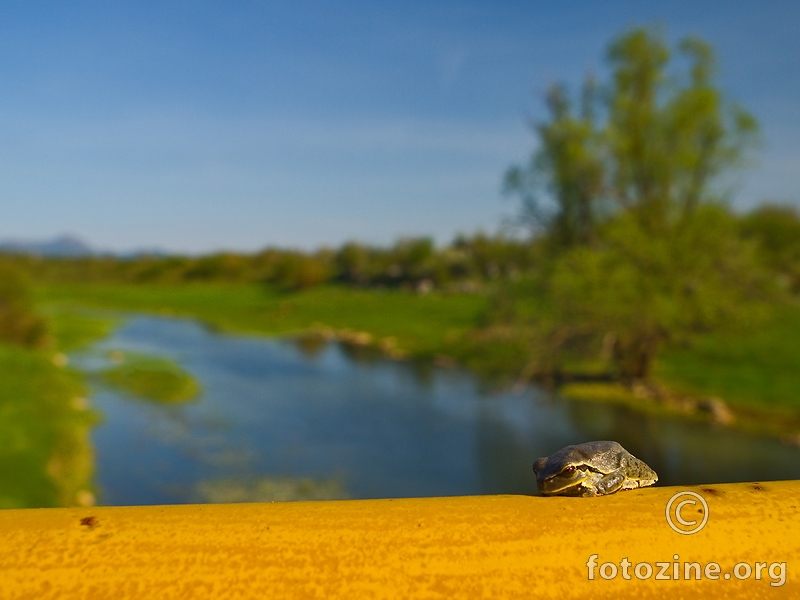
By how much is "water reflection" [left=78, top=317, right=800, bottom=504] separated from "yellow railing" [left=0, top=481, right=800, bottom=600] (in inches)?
392

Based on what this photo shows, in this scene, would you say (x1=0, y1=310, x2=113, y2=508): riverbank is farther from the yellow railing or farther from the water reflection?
the yellow railing

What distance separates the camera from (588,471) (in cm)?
160

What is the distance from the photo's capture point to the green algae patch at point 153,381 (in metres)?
20.3

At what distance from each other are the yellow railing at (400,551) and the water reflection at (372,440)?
997 centimetres

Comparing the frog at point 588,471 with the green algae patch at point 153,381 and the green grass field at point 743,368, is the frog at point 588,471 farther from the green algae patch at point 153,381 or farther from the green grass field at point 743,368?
the green algae patch at point 153,381

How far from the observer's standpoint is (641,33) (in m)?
19.1

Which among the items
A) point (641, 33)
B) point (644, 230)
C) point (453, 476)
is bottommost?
point (453, 476)

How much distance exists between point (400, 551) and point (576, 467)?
67cm

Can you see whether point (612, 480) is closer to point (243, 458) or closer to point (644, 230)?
point (243, 458)

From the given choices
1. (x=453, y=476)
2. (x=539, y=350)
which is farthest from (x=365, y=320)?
(x=453, y=476)

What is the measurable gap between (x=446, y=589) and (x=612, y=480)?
0.76m

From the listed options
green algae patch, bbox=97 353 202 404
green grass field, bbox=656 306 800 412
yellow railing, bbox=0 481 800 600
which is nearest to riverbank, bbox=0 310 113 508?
green algae patch, bbox=97 353 202 404

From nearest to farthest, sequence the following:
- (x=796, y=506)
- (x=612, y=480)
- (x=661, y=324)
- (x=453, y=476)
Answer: (x=796, y=506) → (x=612, y=480) → (x=453, y=476) → (x=661, y=324)

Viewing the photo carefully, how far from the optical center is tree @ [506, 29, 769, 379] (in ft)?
59.6
